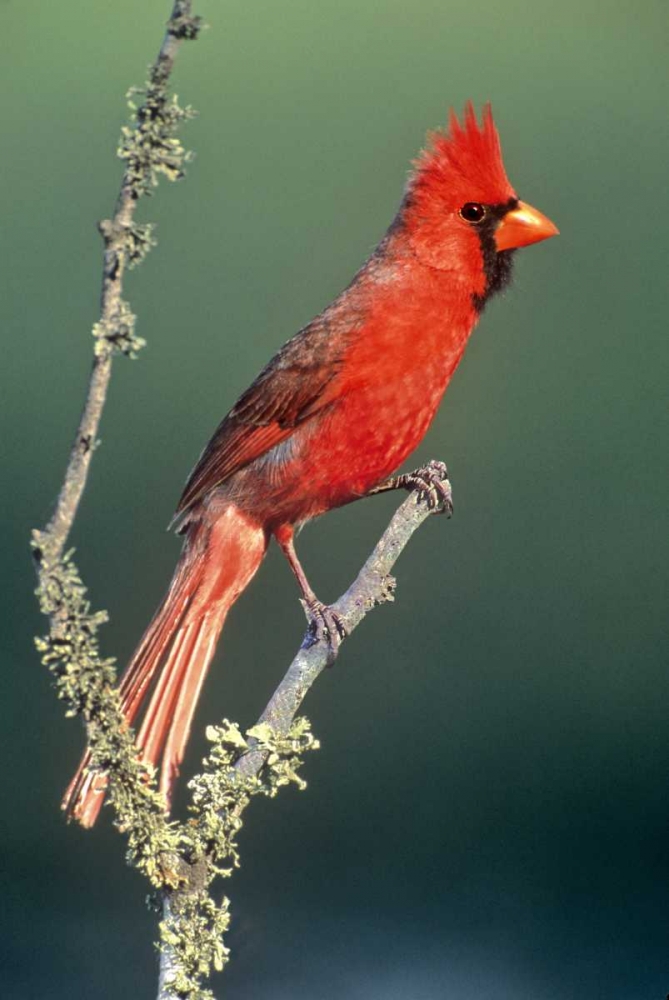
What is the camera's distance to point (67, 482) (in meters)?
0.97

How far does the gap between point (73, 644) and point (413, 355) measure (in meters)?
0.73

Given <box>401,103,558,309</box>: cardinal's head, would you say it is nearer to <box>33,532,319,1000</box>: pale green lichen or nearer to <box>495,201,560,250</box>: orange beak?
<box>495,201,560,250</box>: orange beak

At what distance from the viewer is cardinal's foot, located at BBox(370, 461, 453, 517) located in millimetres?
1519

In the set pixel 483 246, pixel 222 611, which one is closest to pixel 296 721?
pixel 222 611

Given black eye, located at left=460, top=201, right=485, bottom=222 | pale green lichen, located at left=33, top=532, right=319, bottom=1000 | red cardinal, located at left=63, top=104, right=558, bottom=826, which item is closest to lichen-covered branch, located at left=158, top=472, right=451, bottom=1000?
pale green lichen, located at left=33, top=532, right=319, bottom=1000

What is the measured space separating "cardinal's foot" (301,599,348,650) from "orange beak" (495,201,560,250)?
58 cm

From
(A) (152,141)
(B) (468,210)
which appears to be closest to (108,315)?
(A) (152,141)

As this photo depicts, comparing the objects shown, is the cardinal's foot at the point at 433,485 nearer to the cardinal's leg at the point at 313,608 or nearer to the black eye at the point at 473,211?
the cardinal's leg at the point at 313,608

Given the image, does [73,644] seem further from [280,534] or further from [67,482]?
[280,534]

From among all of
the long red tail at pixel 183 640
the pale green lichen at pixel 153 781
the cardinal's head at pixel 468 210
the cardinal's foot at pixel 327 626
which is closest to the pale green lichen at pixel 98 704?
the pale green lichen at pixel 153 781

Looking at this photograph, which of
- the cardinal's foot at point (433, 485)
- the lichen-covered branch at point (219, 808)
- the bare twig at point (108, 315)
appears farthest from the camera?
the cardinal's foot at point (433, 485)

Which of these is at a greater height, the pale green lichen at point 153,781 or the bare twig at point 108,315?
the bare twig at point 108,315

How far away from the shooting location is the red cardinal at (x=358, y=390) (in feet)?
5.06

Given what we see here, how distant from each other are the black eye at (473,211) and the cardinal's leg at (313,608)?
0.50 meters
